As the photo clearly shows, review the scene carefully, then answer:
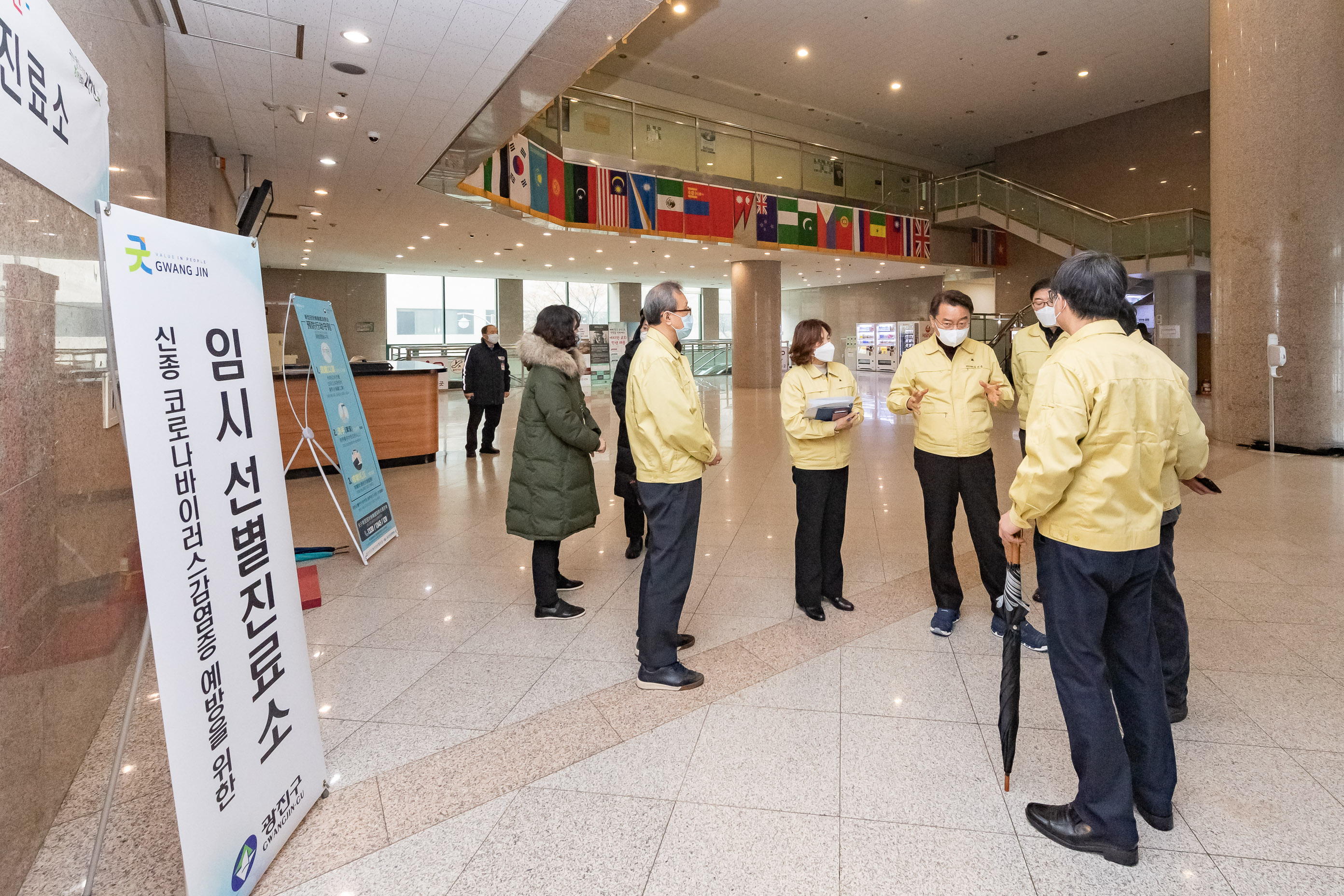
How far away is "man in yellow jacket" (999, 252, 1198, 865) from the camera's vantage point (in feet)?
5.61

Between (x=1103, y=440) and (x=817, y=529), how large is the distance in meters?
1.77

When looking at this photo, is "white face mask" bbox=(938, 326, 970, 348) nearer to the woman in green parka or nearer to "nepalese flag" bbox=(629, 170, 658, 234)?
the woman in green parka

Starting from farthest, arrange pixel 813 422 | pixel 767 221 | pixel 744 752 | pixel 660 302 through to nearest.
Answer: pixel 767 221, pixel 813 422, pixel 660 302, pixel 744 752

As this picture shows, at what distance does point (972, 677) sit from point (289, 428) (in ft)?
22.6

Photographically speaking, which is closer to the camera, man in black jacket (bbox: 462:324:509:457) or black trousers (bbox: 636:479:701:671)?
black trousers (bbox: 636:479:701:671)

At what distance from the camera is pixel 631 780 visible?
7.14ft

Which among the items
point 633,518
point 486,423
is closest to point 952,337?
point 633,518

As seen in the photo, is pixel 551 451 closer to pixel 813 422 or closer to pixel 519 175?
pixel 813 422

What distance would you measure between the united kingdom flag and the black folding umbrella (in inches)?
687

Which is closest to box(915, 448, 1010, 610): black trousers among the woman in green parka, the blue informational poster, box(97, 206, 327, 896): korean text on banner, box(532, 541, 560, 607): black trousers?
the woman in green parka

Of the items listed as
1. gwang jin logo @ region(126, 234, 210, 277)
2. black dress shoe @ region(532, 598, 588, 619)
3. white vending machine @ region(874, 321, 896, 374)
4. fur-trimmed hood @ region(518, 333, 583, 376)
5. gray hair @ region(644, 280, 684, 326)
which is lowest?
black dress shoe @ region(532, 598, 588, 619)

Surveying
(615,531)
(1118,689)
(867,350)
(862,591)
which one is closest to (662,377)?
(1118,689)

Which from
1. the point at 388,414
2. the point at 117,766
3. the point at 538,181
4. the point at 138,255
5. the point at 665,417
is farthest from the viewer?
the point at 538,181

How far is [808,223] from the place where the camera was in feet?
52.1
